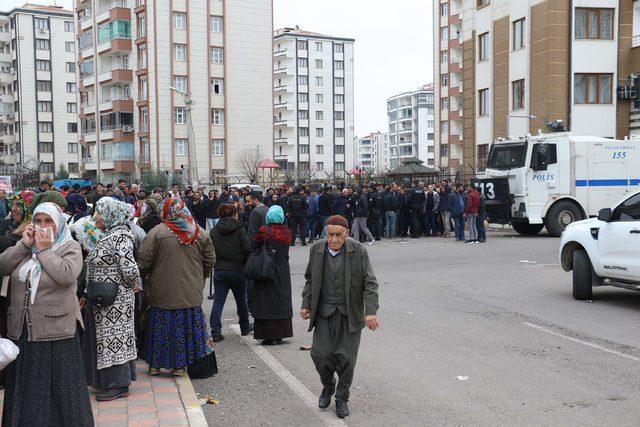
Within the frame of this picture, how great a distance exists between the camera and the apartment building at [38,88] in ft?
275

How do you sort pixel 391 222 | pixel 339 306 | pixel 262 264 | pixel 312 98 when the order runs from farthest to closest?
pixel 312 98 < pixel 391 222 < pixel 262 264 < pixel 339 306

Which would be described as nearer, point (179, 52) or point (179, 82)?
point (179, 52)

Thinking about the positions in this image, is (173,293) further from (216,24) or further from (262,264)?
(216,24)

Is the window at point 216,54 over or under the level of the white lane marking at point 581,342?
over

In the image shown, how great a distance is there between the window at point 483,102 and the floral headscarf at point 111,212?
33.5m

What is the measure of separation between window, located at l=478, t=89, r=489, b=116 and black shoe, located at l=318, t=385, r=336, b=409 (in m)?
33.5

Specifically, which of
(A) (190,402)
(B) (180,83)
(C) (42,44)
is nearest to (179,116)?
(B) (180,83)

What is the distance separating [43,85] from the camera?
3349 inches

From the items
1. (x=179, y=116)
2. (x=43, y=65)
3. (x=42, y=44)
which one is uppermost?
(x=42, y=44)

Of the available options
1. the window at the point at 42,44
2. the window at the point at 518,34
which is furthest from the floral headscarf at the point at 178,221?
the window at the point at 42,44

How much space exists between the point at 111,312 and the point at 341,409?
2.24 metres

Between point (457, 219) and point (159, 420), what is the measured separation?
59.5 feet

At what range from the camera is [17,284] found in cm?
521

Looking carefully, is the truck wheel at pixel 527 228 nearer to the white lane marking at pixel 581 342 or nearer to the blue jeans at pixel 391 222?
the blue jeans at pixel 391 222
